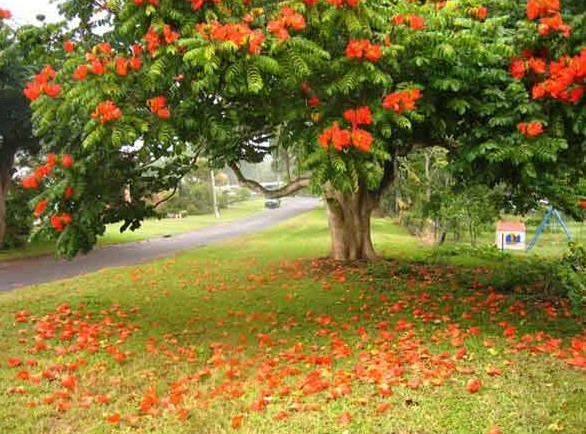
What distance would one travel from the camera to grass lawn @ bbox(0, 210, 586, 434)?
4.53m

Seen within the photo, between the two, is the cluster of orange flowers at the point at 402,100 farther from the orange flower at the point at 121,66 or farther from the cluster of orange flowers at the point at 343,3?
the orange flower at the point at 121,66

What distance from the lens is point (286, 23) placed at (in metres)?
5.27

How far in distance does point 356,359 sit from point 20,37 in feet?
19.6

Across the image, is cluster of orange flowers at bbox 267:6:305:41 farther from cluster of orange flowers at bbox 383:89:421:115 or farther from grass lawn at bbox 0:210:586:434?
grass lawn at bbox 0:210:586:434

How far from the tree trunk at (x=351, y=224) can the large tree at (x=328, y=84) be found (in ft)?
22.5

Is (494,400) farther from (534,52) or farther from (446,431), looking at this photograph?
(534,52)

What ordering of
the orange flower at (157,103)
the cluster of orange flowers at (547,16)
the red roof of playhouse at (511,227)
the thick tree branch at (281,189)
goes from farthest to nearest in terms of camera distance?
1. the red roof of playhouse at (511,227)
2. the thick tree branch at (281,189)
3. the cluster of orange flowers at (547,16)
4. the orange flower at (157,103)

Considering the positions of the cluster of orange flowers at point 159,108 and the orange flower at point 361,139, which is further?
the cluster of orange flowers at point 159,108

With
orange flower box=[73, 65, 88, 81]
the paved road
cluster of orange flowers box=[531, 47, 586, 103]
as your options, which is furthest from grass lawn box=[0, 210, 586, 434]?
the paved road

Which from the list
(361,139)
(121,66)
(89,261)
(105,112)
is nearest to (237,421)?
(361,139)

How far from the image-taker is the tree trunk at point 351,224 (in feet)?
46.1

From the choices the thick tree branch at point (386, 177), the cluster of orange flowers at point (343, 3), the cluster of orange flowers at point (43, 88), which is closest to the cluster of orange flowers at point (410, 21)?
the cluster of orange flowers at point (343, 3)

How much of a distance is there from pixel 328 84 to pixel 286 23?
32.7 inches

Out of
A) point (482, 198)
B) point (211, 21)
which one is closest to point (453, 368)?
point (211, 21)
